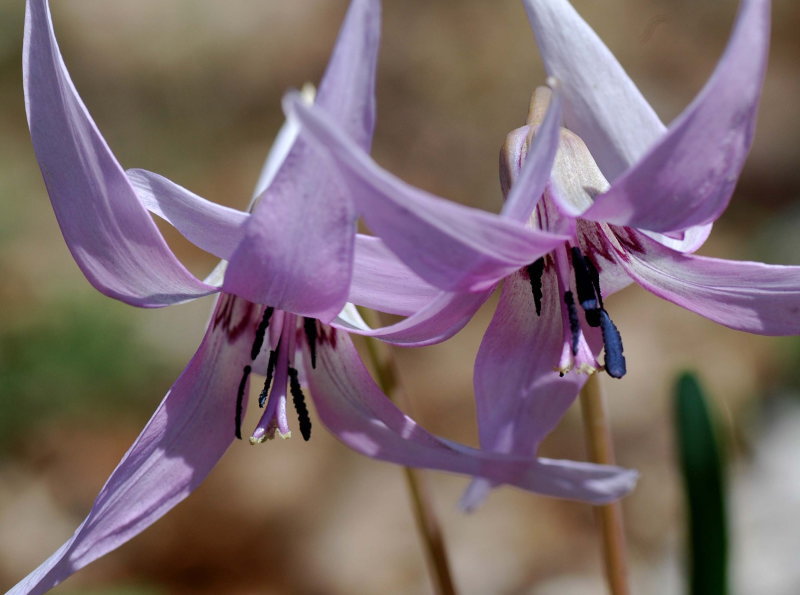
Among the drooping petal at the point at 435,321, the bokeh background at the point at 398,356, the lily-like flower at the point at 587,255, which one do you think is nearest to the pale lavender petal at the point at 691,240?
the lily-like flower at the point at 587,255

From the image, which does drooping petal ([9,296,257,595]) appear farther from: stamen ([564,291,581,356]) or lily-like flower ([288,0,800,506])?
stamen ([564,291,581,356])

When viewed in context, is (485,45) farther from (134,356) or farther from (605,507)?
(605,507)

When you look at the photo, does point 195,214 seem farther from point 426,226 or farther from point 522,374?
point 522,374

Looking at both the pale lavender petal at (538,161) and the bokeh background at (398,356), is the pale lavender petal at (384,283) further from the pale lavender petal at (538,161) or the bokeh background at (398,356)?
the bokeh background at (398,356)

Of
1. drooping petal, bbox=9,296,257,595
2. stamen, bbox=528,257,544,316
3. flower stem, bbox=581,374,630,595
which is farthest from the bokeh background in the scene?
drooping petal, bbox=9,296,257,595

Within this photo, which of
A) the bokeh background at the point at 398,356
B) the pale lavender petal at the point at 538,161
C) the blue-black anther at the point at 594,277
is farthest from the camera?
the bokeh background at the point at 398,356
